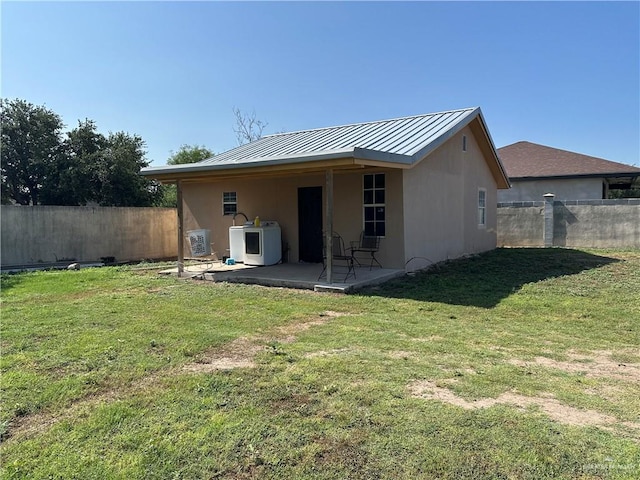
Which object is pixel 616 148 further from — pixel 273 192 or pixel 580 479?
pixel 580 479

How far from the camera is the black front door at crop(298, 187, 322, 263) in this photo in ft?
36.1

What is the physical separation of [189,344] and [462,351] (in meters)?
2.79

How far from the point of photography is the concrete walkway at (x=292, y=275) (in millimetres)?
8047

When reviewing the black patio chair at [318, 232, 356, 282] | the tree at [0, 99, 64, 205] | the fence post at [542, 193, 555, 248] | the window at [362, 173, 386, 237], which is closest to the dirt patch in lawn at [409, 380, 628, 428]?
the black patio chair at [318, 232, 356, 282]

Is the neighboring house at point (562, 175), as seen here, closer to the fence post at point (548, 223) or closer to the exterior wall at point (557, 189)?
the exterior wall at point (557, 189)

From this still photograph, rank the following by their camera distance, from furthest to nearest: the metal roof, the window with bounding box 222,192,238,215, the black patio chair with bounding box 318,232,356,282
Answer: the window with bounding box 222,192,238,215, the black patio chair with bounding box 318,232,356,282, the metal roof

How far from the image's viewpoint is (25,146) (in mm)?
18734

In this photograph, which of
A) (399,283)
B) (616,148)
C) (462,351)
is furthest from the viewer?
(616,148)

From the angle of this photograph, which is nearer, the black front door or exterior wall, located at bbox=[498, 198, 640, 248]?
the black front door

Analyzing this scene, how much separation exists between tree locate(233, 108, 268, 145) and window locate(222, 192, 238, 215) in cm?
1921

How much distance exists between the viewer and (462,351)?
4.38m

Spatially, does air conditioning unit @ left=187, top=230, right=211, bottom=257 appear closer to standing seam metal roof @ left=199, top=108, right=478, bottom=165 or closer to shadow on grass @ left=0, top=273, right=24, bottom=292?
standing seam metal roof @ left=199, top=108, right=478, bottom=165

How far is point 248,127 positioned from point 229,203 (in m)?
19.9

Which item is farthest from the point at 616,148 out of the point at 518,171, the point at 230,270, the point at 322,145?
the point at 230,270
